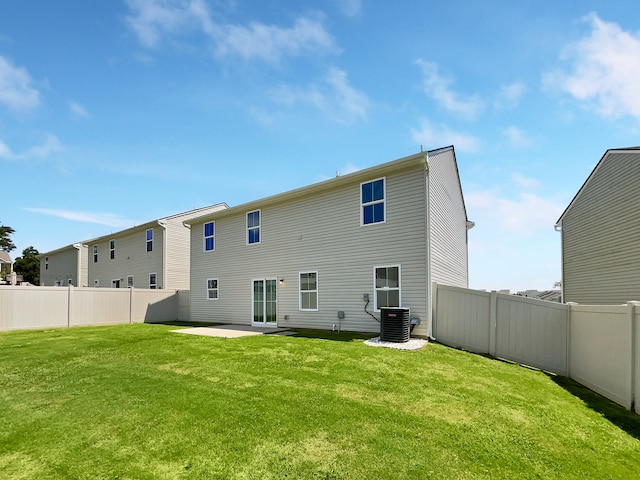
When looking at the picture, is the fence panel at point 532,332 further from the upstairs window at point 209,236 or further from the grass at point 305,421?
the upstairs window at point 209,236

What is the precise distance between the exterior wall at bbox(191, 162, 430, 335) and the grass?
11.3 feet

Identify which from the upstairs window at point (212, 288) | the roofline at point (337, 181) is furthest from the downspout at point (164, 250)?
the roofline at point (337, 181)

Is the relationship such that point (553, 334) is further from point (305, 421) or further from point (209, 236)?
point (209, 236)

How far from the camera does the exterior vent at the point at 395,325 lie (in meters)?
8.59

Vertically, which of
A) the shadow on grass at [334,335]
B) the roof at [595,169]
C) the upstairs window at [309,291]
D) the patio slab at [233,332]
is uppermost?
the roof at [595,169]

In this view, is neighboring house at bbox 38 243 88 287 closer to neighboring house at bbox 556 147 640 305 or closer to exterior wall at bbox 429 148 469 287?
exterior wall at bbox 429 148 469 287

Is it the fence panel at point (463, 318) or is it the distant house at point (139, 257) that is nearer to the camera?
the fence panel at point (463, 318)

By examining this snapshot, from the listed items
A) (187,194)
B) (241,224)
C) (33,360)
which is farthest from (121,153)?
(33,360)

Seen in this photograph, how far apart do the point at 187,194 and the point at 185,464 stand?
19.9 metres

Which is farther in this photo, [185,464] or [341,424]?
[341,424]

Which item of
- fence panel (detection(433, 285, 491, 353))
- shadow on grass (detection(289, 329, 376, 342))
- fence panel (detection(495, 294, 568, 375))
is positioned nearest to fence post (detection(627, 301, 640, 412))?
fence panel (detection(495, 294, 568, 375))

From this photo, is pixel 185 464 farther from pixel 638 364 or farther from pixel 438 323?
pixel 438 323

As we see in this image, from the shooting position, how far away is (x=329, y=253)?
453 inches

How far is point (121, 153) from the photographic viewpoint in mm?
13602
